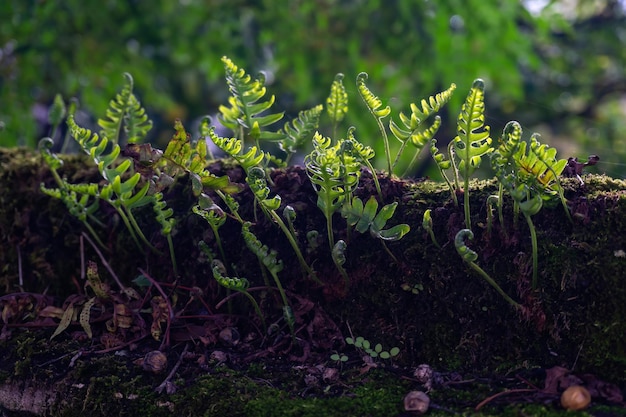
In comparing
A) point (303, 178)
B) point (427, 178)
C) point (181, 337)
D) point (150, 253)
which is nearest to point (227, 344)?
point (181, 337)

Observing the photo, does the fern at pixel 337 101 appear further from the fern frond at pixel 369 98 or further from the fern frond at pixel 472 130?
the fern frond at pixel 472 130

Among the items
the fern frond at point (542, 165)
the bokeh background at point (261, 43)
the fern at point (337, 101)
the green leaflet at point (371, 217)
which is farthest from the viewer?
the bokeh background at point (261, 43)

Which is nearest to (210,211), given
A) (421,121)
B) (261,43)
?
(421,121)

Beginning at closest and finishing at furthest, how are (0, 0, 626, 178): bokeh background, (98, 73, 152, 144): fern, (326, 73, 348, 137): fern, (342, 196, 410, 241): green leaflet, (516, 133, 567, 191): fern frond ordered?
1. (516, 133, 567, 191): fern frond
2. (342, 196, 410, 241): green leaflet
3. (326, 73, 348, 137): fern
4. (98, 73, 152, 144): fern
5. (0, 0, 626, 178): bokeh background

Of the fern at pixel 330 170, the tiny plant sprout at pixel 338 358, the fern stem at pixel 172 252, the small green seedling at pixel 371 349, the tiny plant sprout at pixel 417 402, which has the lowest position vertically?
the tiny plant sprout at pixel 417 402

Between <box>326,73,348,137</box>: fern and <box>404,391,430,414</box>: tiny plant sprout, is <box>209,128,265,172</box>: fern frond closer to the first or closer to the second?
<box>326,73,348,137</box>: fern

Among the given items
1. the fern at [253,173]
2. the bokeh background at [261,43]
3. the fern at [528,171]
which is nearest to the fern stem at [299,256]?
the fern at [253,173]

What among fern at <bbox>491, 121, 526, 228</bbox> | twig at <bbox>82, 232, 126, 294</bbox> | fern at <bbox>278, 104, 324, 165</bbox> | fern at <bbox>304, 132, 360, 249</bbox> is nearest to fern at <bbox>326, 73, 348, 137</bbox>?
fern at <bbox>278, 104, 324, 165</bbox>
